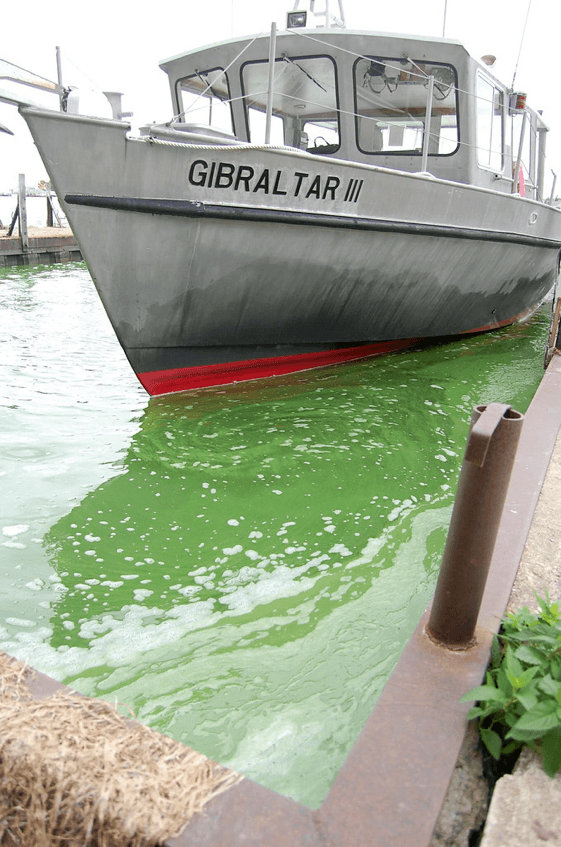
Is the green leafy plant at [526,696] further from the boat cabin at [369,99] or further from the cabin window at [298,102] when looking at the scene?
the cabin window at [298,102]

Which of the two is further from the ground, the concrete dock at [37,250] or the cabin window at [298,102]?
the cabin window at [298,102]

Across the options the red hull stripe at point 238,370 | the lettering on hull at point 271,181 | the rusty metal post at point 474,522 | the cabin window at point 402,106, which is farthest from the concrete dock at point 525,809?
the cabin window at point 402,106

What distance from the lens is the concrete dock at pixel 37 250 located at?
14297 millimetres

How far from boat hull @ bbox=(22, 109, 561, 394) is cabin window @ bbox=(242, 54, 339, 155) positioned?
1311 mm

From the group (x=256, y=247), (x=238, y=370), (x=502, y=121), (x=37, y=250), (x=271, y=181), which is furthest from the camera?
(x=37, y=250)

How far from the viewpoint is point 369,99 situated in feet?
19.2

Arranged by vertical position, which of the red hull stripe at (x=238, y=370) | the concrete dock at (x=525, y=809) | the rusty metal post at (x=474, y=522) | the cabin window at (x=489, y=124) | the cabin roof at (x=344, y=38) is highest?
the cabin roof at (x=344, y=38)

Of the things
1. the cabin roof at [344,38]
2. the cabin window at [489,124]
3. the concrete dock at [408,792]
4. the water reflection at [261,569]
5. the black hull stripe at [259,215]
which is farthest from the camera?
the cabin window at [489,124]

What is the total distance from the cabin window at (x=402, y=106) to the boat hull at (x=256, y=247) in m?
0.79

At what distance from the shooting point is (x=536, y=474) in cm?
274

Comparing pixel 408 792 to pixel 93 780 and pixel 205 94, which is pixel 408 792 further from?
pixel 205 94

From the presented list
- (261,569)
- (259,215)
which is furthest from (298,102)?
(261,569)

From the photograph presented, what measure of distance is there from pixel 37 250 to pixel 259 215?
1254 centimetres

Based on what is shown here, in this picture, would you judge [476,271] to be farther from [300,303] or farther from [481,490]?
[481,490]
